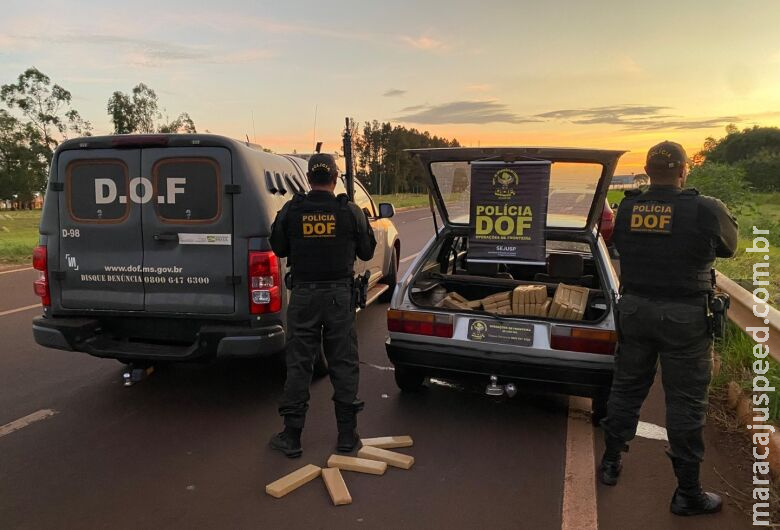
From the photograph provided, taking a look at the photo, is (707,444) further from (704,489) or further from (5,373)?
(5,373)

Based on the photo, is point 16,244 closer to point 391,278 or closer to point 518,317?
point 391,278

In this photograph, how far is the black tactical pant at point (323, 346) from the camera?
3811 mm

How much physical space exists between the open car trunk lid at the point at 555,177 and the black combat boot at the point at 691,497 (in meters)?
2.02

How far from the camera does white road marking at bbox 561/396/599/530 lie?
118 inches

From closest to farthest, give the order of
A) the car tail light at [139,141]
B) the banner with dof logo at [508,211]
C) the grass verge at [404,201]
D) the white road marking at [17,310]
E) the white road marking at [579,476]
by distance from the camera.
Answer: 1. the white road marking at [579,476]
2. the car tail light at [139,141]
3. the banner with dof logo at [508,211]
4. the white road marking at [17,310]
5. the grass verge at [404,201]

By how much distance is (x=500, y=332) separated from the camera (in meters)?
3.97

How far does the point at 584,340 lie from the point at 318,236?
1.89m

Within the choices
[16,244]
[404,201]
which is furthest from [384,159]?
[16,244]

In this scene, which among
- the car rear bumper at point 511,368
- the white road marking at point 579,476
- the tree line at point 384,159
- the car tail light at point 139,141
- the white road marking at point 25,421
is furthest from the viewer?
the tree line at point 384,159

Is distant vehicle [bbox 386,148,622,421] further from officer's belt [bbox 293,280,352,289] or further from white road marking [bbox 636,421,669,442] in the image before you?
officer's belt [bbox 293,280,352,289]

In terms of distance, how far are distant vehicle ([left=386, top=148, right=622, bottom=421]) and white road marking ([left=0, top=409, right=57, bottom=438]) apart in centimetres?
264

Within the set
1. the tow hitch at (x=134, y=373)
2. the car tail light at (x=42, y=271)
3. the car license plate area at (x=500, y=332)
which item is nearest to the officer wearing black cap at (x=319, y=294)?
the car license plate area at (x=500, y=332)

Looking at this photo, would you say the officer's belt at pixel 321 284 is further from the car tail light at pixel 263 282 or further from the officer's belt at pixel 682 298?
the officer's belt at pixel 682 298

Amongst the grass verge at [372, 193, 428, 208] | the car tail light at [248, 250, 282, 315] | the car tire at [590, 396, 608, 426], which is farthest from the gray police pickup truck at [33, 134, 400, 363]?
the grass verge at [372, 193, 428, 208]
